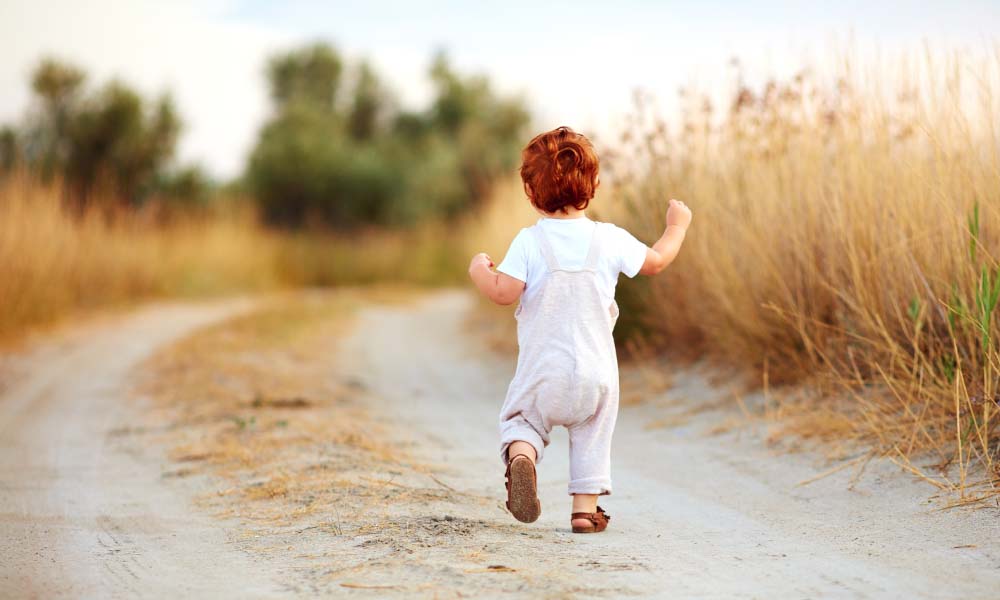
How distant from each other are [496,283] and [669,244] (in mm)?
649

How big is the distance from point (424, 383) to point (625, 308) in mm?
1800

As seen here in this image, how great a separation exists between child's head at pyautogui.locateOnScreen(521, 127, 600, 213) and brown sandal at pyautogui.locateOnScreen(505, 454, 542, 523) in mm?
914

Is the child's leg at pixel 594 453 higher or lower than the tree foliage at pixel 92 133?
lower

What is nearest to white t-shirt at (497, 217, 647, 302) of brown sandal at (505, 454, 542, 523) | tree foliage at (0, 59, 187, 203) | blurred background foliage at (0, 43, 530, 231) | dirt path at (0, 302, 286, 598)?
brown sandal at (505, 454, 542, 523)

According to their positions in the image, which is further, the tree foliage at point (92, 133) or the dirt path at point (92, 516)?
the tree foliage at point (92, 133)

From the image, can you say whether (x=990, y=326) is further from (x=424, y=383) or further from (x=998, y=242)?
(x=424, y=383)

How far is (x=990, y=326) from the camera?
178 inches

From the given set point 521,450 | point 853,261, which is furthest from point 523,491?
point 853,261

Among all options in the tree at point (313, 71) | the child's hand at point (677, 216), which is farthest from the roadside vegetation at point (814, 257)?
the tree at point (313, 71)

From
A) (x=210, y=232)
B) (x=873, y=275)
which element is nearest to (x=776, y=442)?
(x=873, y=275)

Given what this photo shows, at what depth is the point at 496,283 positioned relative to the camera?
12.0 ft

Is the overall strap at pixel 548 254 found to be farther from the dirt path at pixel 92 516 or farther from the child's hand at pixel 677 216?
the dirt path at pixel 92 516

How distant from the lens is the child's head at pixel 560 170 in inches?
144

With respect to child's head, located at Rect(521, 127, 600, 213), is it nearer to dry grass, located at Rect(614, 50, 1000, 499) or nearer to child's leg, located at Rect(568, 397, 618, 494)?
child's leg, located at Rect(568, 397, 618, 494)
